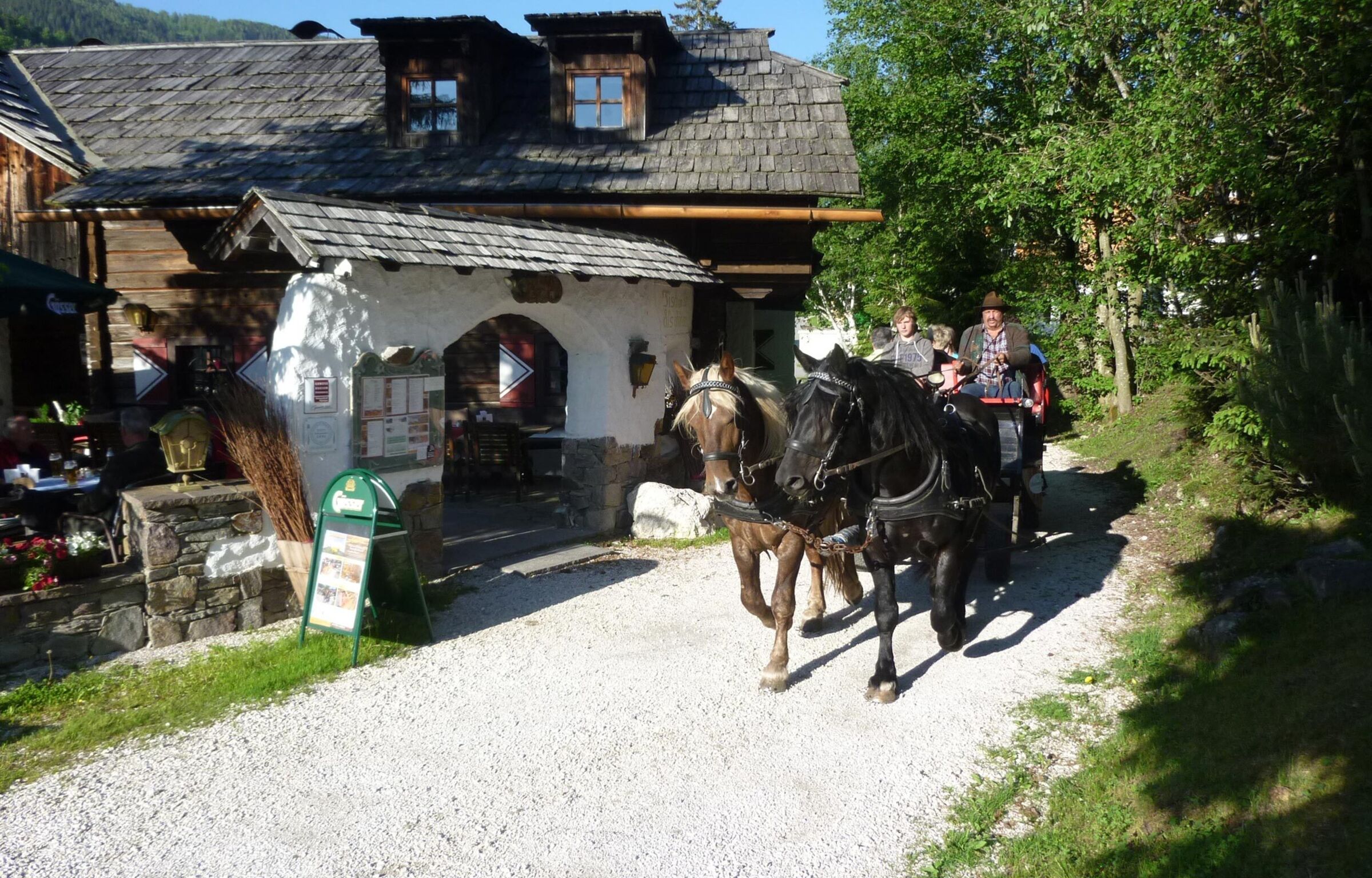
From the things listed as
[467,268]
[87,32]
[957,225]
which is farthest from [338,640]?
[87,32]

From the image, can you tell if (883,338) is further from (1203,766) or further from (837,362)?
(1203,766)

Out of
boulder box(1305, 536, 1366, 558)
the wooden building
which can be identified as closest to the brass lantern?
the wooden building

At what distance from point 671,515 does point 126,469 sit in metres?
4.77

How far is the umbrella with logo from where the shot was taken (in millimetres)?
8500

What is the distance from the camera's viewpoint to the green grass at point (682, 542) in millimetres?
9305

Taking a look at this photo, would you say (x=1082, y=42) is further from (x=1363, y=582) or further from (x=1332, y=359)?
(x=1363, y=582)

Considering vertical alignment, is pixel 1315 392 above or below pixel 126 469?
above

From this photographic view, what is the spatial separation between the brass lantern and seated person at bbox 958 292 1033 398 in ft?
19.1

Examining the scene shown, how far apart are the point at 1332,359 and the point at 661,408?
20.9ft

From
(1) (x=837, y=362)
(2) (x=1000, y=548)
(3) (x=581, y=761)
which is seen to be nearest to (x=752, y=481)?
(1) (x=837, y=362)

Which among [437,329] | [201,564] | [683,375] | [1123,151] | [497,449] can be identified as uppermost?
[1123,151]

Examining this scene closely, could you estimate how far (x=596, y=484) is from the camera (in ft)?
31.7

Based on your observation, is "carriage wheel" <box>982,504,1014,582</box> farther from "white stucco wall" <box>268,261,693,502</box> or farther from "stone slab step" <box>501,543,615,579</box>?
"white stucco wall" <box>268,261,693,502</box>

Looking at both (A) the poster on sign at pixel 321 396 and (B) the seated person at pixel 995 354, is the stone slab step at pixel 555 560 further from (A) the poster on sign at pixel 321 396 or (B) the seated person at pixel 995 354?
(B) the seated person at pixel 995 354
